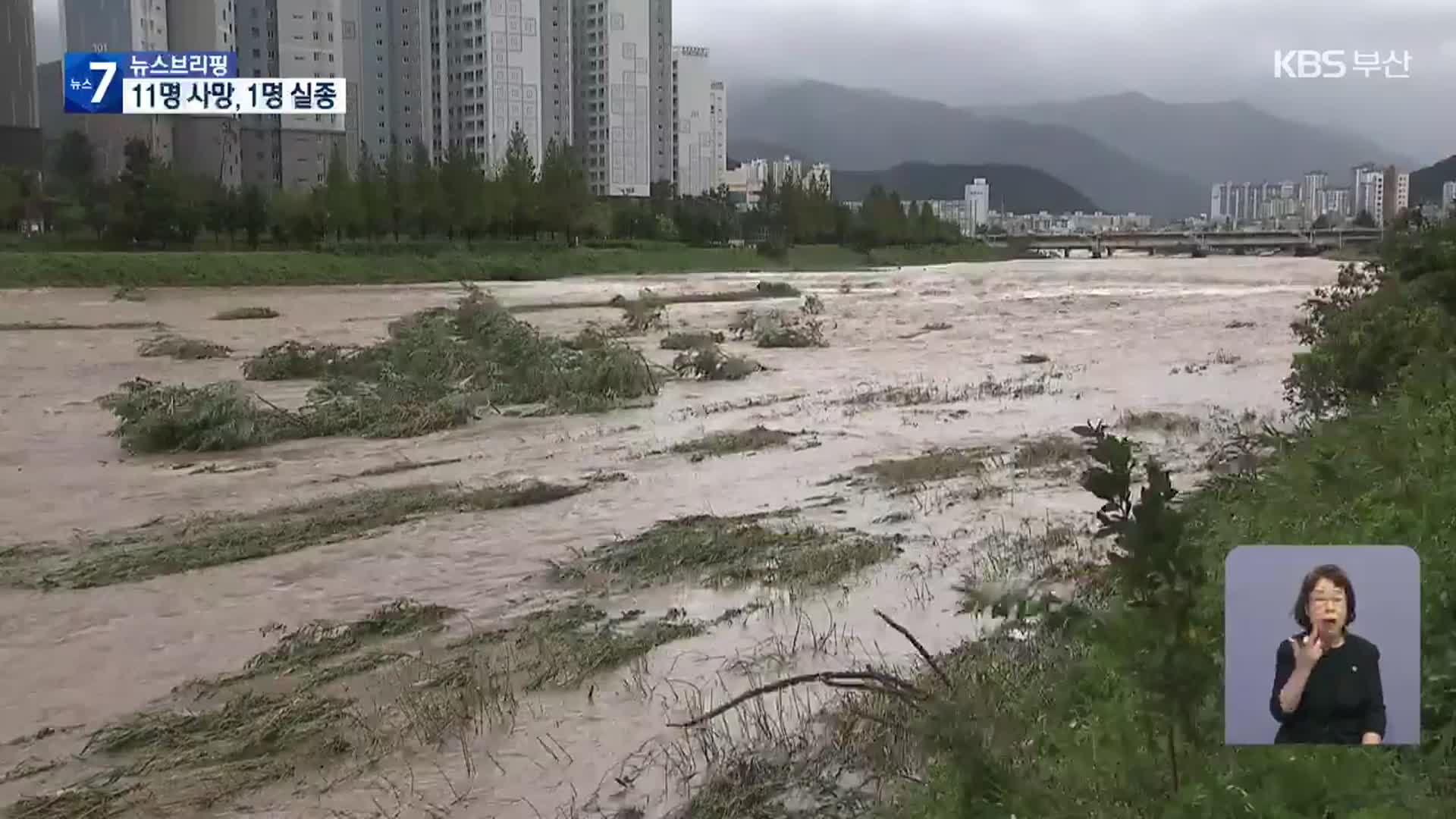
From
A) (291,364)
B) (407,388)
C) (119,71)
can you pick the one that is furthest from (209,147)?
(407,388)

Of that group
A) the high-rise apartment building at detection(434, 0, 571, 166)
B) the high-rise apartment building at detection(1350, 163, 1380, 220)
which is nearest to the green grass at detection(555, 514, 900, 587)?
the high-rise apartment building at detection(1350, 163, 1380, 220)

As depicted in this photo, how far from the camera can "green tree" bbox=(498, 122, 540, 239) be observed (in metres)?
26.5

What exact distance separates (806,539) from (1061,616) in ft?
13.0

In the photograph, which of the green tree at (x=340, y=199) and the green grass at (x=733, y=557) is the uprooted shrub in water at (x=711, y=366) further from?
the green tree at (x=340, y=199)

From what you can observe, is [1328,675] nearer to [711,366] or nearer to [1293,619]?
[1293,619]

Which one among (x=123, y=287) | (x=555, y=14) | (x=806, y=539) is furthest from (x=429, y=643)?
(x=123, y=287)

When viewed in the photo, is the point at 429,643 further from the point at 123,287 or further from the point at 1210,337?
the point at 123,287

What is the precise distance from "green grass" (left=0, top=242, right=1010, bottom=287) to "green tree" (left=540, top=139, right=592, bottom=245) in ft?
5.83

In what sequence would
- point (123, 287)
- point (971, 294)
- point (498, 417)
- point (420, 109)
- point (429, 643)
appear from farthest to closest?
point (971, 294), point (123, 287), point (420, 109), point (498, 417), point (429, 643)

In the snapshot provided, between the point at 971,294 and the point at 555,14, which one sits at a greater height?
the point at 555,14

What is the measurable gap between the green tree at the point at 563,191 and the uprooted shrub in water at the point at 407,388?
21.6 ft

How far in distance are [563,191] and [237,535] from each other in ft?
76.3

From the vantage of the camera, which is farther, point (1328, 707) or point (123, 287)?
point (123, 287)

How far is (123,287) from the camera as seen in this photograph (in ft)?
99.8
